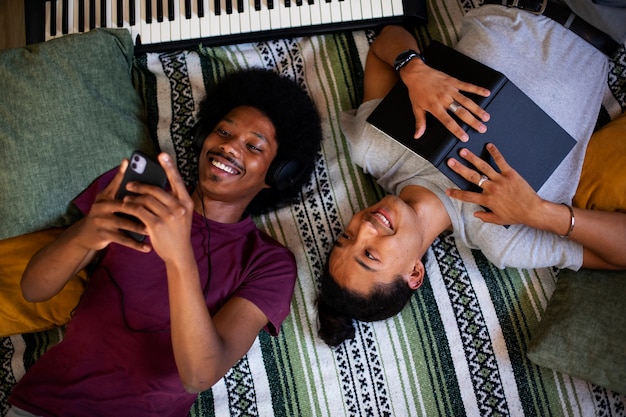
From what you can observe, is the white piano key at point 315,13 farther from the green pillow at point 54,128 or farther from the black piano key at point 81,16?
the black piano key at point 81,16

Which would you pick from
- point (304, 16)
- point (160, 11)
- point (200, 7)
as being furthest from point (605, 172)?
point (160, 11)

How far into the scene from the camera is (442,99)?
154 centimetres

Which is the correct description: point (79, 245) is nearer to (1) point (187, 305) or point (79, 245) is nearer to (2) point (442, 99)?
(1) point (187, 305)

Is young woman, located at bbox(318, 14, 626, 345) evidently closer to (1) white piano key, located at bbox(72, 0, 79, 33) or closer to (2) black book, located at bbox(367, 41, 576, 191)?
(2) black book, located at bbox(367, 41, 576, 191)

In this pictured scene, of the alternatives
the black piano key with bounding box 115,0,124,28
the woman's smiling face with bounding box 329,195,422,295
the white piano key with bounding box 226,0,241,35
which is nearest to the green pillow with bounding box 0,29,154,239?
the black piano key with bounding box 115,0,124,28

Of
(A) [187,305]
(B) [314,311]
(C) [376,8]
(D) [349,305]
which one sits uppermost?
(C) [376,8]

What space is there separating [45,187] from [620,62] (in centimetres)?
192

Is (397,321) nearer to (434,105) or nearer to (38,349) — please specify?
(434,105)

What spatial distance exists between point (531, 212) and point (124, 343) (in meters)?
1.20

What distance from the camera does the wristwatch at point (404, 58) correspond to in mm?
1657

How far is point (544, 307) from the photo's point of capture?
1769mm

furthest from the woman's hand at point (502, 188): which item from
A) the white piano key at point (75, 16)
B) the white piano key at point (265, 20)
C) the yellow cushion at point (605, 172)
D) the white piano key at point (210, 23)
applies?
the white piano key at point (75, 16)

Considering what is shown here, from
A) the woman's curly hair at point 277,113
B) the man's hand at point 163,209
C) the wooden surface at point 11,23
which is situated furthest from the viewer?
the wooden surface at point 11,23

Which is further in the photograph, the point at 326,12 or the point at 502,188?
the point at 326,12
